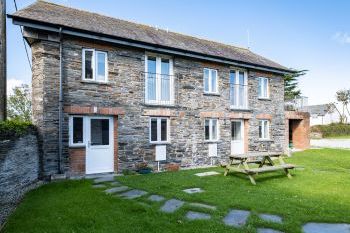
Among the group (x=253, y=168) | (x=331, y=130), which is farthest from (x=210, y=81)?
(x=331, y=130)

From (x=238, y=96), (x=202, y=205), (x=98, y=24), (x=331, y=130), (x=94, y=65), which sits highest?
(x=98, y=24)

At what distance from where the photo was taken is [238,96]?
1535 cm

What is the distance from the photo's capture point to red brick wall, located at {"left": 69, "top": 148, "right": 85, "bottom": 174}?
9.95m

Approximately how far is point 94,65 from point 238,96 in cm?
836

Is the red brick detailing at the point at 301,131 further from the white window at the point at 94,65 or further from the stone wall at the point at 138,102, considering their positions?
the white window at the point at 94,65

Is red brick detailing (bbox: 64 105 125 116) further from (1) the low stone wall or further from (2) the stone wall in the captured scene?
(1) the low stone wall

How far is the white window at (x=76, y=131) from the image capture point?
995 cm

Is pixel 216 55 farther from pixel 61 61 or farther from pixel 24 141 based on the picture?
pixel 24 141

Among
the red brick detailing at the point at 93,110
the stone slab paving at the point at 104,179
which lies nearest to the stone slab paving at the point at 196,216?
the stone slab paving at the point at 104,179

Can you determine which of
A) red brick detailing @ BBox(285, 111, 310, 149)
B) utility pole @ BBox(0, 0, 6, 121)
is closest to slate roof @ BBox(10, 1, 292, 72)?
utility pole @ BBox(0, 0, 6, 121)

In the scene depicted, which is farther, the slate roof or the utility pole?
the slate roof

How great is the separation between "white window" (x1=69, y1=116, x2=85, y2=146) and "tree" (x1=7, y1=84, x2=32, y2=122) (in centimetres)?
1721

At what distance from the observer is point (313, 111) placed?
205 ft

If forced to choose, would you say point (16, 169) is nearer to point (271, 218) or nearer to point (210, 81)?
point (271, 218)
